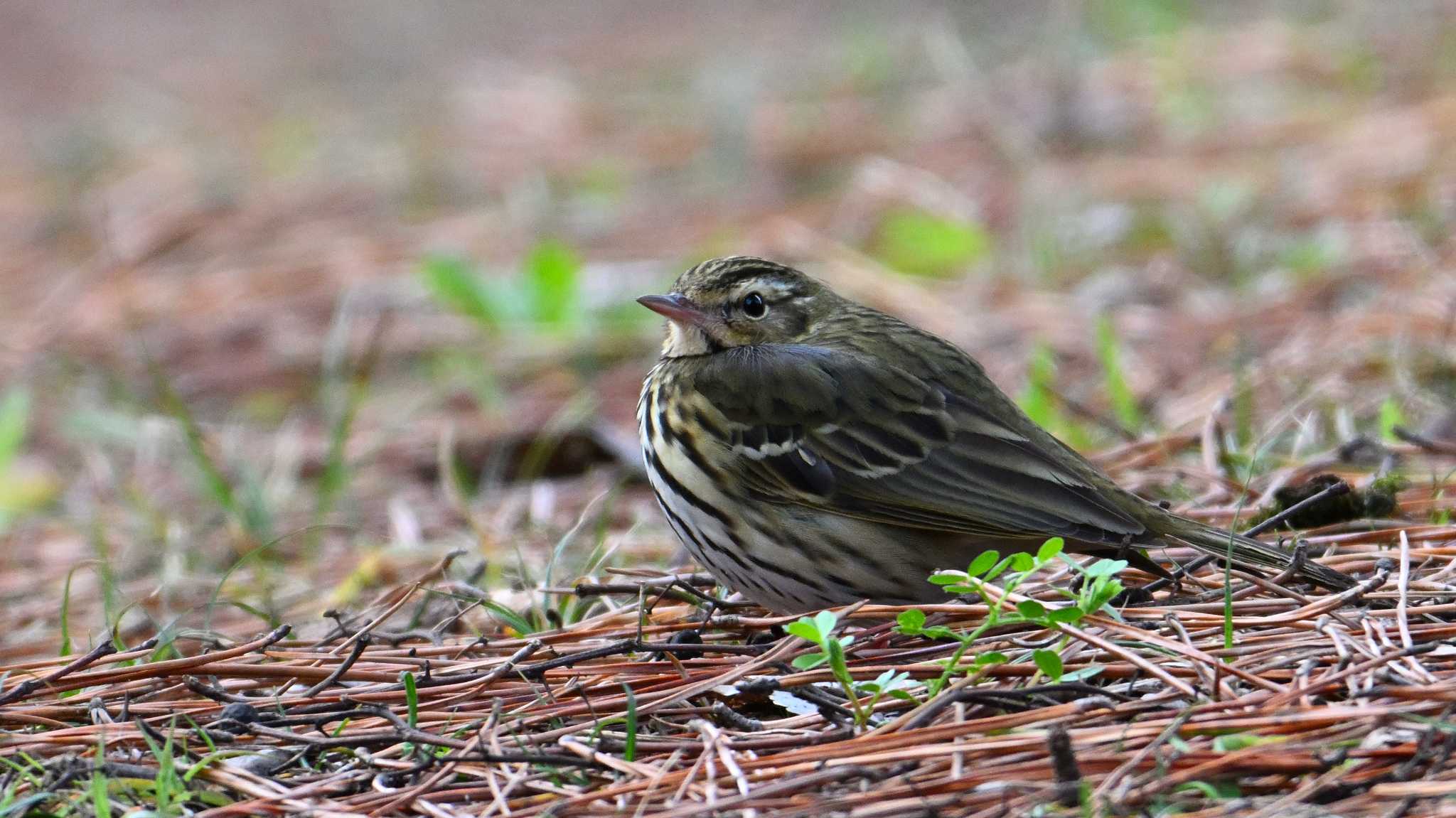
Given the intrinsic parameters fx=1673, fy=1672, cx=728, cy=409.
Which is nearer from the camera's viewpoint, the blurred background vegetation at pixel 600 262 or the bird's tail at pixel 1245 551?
the bird's tail at pixel 1245 551

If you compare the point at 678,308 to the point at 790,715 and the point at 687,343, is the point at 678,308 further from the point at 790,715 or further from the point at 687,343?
the point at 790,715

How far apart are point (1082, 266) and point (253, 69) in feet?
31.8

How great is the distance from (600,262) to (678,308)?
4.41 meters

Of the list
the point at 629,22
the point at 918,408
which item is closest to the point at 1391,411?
the point at 918,408

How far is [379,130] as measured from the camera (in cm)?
1231

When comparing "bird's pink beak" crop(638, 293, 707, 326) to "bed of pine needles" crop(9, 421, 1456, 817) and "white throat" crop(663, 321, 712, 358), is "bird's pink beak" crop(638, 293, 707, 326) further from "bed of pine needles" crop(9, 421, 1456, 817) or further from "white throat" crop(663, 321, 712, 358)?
"bed of pine needles" crop(9, 421, 1456, 817)

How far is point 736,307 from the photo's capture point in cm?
449

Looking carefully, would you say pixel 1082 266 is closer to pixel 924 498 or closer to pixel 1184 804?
pixel 924 498

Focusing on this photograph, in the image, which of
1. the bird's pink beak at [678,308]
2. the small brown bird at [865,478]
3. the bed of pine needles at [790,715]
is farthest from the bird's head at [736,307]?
the bed of pine needles at [790,715]

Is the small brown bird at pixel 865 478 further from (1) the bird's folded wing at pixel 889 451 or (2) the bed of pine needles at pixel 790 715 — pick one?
(2) the bed of pine needles at pixel 790 715

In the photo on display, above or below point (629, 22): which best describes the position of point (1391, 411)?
below

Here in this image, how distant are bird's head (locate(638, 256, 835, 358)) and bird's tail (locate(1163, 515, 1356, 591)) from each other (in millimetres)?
1207

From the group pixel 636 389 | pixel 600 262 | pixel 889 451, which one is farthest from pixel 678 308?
pixel 600 262

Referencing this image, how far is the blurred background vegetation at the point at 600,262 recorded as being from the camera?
5562 millimetres
